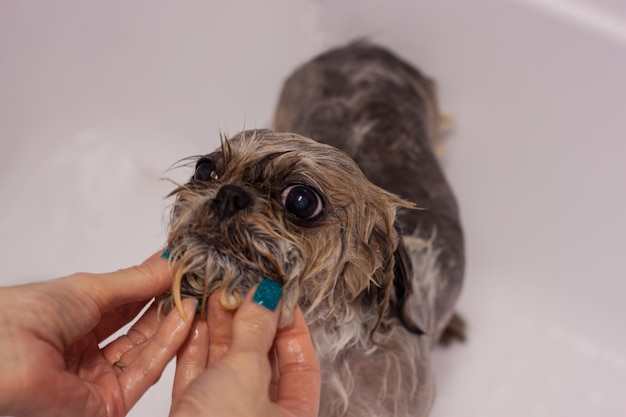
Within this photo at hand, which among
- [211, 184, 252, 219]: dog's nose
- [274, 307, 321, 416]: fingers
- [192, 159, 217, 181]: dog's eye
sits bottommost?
[274, 307, 321, 416]: fingers

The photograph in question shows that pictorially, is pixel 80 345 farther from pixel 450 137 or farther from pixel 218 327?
pixel 450 137

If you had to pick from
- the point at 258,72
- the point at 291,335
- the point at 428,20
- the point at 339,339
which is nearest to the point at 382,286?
the point at 339,339

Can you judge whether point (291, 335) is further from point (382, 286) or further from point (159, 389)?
point (159, 389)

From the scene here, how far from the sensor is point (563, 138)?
7.68 ft

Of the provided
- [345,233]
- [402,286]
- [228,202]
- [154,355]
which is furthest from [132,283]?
[402,286]

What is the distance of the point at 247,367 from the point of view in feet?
3.15

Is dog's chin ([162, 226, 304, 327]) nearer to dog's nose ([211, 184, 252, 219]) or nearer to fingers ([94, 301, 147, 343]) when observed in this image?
dog's nose ([211, 184, 252, 219])

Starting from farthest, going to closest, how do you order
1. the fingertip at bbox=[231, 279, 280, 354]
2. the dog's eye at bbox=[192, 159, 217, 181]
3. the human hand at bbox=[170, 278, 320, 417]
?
the dog's eye at bbox=[192, 159, 217, 181] → the fingertip at bbox=[231, 279, 280, 354] → the human hand at bbox=[170, 278, 320, 417]

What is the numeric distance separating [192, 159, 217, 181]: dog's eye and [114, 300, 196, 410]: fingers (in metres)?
0.28

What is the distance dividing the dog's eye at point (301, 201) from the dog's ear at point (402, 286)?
263mm

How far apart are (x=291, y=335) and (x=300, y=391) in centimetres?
11

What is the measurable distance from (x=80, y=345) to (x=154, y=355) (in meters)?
0.18

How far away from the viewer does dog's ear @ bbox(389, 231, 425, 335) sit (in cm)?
138

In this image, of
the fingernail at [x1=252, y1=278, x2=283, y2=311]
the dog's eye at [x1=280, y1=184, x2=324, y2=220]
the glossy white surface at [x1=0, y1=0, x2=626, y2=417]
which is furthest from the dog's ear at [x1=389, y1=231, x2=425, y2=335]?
the glossy white surface at [x1=0, y1=0, x2=626, y2=417]
